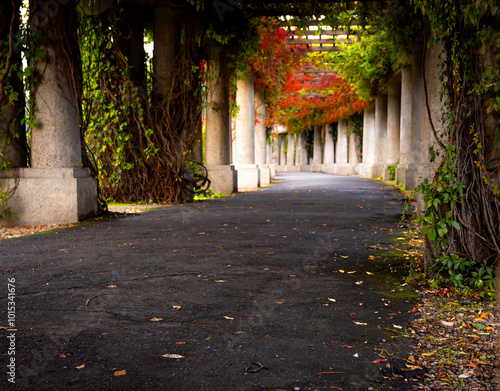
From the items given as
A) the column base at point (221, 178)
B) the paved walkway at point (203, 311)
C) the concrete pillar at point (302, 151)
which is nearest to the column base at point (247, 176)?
the column base at point (221, 178)

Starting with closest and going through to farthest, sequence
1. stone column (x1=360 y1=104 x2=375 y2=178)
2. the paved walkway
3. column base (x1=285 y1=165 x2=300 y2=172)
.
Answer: the paved walkway
stone column (x1=360 y1=104 x2=375 y2=178)
column base (x1=285 y1=165 x2=300 y2=172)

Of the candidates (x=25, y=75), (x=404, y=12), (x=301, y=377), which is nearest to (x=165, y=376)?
(x=301, y=377)

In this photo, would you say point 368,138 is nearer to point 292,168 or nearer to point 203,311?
point 292,168

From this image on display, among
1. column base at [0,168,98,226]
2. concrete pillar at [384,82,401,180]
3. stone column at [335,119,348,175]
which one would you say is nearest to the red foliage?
stone column at [335,119,348,175]

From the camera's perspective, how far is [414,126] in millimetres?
11844

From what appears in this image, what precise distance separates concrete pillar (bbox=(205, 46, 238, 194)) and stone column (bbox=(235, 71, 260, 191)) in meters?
2.42

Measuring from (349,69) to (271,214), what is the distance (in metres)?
9.84

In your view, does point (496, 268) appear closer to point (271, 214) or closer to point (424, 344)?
point (424, 344)

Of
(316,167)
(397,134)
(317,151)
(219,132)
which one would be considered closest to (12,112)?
(219,132)

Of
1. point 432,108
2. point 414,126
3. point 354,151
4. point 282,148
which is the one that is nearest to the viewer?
point 432,108

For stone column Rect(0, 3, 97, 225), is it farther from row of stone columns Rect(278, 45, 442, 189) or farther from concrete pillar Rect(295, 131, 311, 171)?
concrete pillar Rect(295, 131, 311, 171)

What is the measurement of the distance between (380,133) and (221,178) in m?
11.4

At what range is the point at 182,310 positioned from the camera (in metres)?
2.61

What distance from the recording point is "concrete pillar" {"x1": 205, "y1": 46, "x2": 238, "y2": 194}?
459 inches
